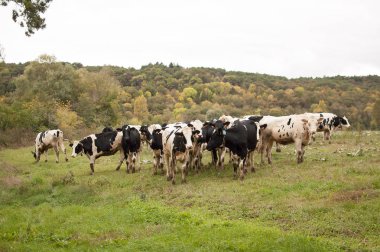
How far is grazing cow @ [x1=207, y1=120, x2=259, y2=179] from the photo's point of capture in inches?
669

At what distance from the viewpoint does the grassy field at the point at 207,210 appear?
931 cm

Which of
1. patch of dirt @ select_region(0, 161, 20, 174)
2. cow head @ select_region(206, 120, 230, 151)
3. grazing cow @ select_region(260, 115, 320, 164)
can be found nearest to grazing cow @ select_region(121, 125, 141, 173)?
cow head @ select_region(206, 120, 230, 151)

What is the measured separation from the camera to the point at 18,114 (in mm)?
43312

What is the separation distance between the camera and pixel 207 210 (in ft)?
39.8

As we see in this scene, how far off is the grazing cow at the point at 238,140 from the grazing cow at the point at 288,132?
164cm

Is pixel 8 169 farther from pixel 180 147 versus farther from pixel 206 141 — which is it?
pixel 206 141

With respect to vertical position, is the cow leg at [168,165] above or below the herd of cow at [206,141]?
below

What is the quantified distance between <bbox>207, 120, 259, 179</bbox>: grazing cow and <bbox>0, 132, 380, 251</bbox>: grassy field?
81 centimetres

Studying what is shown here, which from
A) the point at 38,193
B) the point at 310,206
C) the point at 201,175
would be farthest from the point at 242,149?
the point at 38,193

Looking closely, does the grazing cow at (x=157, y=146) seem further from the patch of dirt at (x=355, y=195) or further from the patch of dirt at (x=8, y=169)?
the patch of dirt at (x=355, y=195)

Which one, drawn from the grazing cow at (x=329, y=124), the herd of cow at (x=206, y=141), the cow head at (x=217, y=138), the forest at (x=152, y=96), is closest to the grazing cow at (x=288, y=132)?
the herd of cow at (x=206, y=141)

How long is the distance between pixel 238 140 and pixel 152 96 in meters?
86.9

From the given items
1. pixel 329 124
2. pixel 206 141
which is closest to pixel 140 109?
pixel 329 124

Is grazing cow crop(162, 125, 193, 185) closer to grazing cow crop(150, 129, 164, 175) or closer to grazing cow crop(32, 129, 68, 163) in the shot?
grazing cow crop(150, 129, 164, 175)
